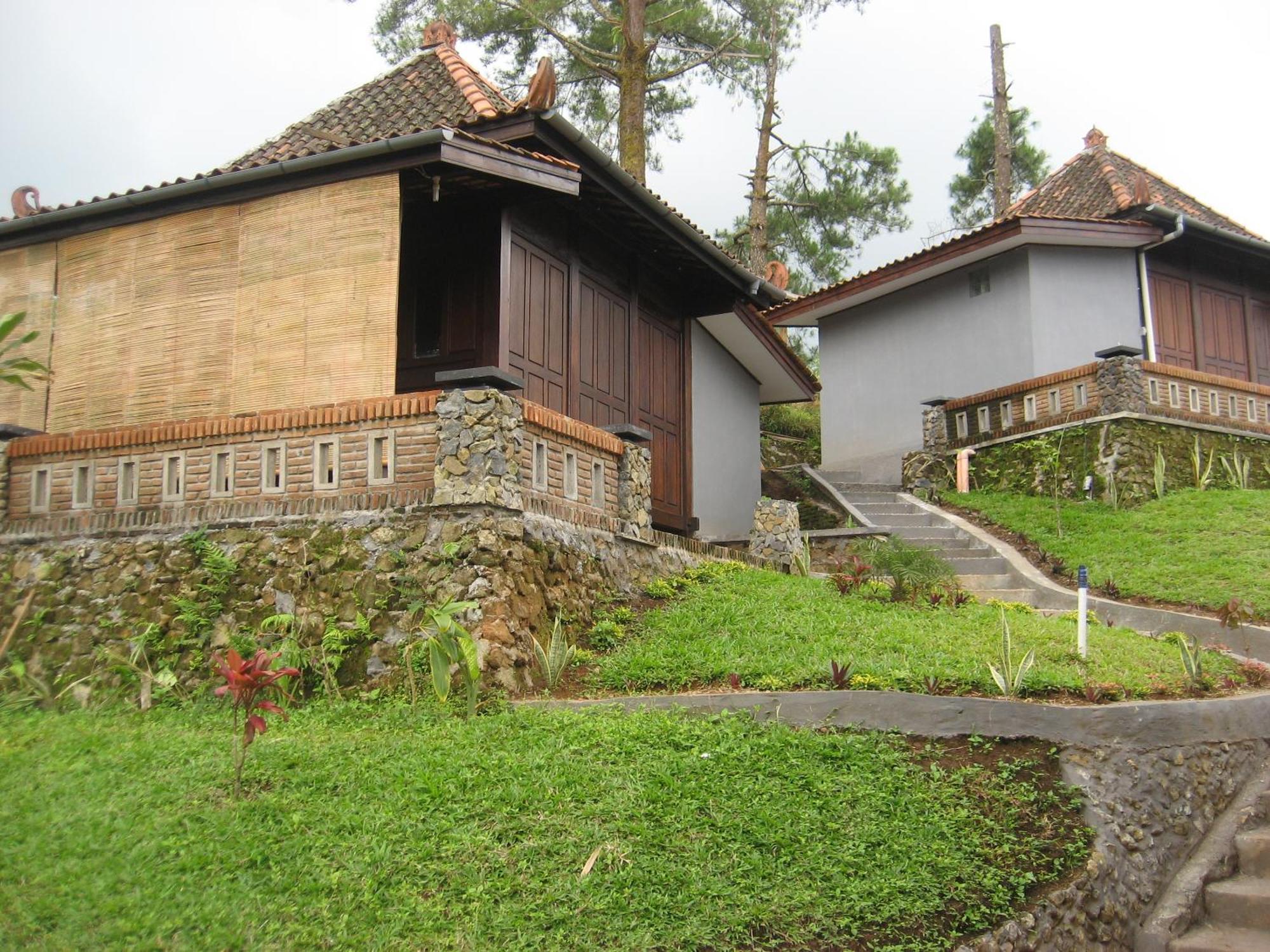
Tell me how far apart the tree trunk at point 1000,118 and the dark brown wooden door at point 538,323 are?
1507 centimetres

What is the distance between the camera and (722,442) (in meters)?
15.9

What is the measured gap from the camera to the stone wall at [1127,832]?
18.5ft

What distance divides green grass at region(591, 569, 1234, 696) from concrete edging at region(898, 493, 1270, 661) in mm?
1093

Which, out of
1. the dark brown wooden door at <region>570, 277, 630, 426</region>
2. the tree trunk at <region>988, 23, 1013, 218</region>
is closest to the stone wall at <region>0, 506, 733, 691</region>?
the dark brown wooden door at <region>570, 277, 630, 426</region>

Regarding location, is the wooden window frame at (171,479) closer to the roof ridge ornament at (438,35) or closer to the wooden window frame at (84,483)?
the wooden window frame at (84,483)

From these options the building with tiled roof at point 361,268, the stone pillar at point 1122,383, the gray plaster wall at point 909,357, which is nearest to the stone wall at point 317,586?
the building with tiled roof at point 361,268

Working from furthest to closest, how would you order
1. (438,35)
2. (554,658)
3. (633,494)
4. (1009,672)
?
(438,35)
(633,494)
(554,658)
(1009,672)

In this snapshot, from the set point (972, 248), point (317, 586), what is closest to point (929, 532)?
point (972, 248)

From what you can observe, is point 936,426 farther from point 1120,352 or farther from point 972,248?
point 1120,352

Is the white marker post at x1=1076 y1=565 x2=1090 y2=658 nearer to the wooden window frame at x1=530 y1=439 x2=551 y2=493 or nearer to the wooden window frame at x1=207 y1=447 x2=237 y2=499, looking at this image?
the wooden window frame at x1=530 y1=439 x2=551 y2=493

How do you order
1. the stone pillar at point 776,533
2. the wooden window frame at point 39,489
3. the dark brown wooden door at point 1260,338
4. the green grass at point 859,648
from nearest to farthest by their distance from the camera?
1. the green grass at point 859,648
2. the wooden window frame at point 39,489
3. the stone pillar at point 776,533
4. the dark brown wooden door at point 1260,338

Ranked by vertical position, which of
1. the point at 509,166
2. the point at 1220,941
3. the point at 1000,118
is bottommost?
the point at 1220,941

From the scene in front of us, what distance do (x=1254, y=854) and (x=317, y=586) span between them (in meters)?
6.47

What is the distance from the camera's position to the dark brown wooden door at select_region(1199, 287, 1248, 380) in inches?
711
